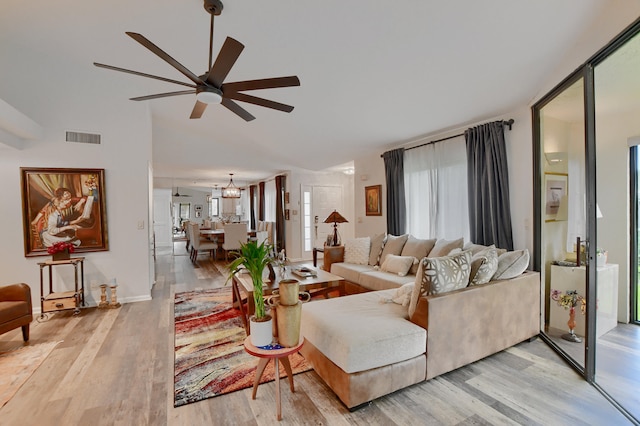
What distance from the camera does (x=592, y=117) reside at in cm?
221

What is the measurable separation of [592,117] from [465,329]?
185cm

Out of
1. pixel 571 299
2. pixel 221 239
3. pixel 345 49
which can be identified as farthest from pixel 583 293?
pixel 221 239

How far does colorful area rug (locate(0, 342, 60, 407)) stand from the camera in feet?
7.38

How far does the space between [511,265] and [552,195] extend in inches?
44.7

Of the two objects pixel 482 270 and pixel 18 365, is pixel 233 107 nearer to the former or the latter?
pixel 482 270

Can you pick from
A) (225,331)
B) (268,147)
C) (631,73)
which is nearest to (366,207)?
(268,147)

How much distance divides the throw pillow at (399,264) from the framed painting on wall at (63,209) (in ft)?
13.2

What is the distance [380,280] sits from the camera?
150 inches

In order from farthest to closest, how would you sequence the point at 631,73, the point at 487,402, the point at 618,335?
the point at 618,335, the point at 631,73, the point at 487,402

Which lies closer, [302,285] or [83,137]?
[302,285]

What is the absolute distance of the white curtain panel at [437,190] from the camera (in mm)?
4137

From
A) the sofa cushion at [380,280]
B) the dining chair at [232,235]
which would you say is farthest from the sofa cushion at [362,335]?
the dining chair at [232,235]

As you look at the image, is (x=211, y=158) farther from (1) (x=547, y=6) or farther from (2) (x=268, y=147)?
(1) (x=547, y=6)

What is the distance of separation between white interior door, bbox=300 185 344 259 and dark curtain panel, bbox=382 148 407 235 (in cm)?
293
